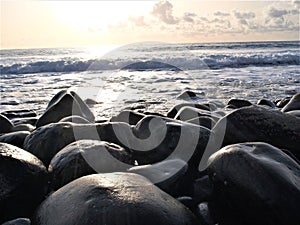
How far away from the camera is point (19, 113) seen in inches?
262

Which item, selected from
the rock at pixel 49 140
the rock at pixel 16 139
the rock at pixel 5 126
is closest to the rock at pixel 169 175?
the rock at pixel 49 140

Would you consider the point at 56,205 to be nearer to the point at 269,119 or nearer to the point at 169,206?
the point at 169,206

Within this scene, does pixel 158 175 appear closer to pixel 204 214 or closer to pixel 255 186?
pixel 204 214

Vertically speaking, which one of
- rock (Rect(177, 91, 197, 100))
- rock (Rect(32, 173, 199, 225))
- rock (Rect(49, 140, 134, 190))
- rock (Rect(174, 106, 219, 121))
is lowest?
rock (Rect(177, 91, 197, 100))

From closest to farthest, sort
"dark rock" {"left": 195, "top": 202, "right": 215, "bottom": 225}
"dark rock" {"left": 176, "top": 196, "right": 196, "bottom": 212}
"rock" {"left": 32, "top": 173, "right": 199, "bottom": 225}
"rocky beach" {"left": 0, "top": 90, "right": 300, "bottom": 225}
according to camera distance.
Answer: "rock" {"left": 32, "top": 173, "right": 199, "bottom": 225} → "rocky beach" {"left": 0, "top": 90, "right": 300, "bottom": 225} → "dark rock" {"left": 195, "top": 202, "right": 215, "bottom": 225} → "dark rock" {"left": 176, "top": 196, "right": 196, "bottom": 212}

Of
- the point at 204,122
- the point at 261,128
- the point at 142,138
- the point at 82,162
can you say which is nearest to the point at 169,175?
the point at 82,162

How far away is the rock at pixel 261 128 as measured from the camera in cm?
294

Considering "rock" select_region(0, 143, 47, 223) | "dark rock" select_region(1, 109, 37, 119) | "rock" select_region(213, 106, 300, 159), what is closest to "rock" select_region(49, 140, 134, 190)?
"rock" select_region(0, 143, 47, 223)

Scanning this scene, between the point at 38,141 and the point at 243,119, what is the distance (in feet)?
6.00

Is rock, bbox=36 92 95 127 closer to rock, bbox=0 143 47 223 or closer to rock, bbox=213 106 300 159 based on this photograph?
rock, bbox=0 143 47 223

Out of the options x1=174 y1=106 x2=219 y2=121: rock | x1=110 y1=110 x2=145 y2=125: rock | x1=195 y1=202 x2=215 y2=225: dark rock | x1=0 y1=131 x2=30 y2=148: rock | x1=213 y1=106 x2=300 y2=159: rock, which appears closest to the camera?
x1=195 y1=202 x2=215 y2=225: dark rock

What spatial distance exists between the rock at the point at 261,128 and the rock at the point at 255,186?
0.68 meters

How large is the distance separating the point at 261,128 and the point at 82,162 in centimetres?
151

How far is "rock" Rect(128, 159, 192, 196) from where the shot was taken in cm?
243
